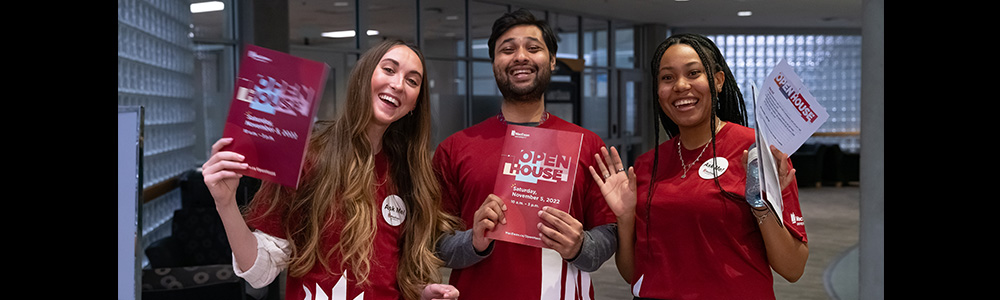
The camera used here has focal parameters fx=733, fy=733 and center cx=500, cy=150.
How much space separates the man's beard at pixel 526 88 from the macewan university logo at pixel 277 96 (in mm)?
816

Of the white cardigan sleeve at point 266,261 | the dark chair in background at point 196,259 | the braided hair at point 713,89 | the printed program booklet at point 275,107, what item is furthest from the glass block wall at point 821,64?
the printed program booklet at point 275,107

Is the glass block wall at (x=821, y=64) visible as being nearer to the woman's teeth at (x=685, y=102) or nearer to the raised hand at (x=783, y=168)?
the woman's teeth at (x=685, y=102)

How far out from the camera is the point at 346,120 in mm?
2051

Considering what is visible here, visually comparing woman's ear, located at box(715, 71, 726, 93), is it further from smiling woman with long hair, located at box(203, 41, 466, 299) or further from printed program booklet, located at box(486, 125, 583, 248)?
smiling woman with long hair, located at box(203, 41, 466, 299)

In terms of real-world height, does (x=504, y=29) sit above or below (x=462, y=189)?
above

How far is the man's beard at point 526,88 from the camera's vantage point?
7.52 feet

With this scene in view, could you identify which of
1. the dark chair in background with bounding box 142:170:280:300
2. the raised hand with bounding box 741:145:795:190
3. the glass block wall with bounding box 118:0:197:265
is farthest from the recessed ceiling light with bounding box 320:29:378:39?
the raised hand with bounding box 741:145:795:190

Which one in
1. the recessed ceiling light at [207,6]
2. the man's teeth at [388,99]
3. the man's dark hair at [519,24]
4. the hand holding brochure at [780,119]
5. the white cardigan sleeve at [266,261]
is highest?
the recessed ceiling light at [207,6]

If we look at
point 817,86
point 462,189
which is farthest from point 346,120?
point 817,86
